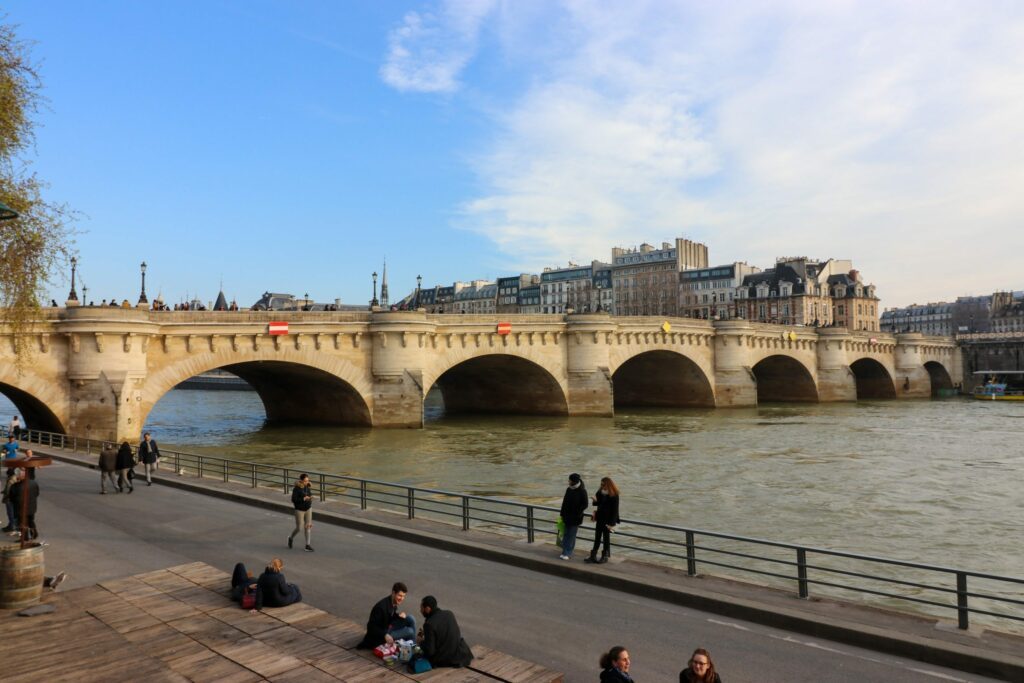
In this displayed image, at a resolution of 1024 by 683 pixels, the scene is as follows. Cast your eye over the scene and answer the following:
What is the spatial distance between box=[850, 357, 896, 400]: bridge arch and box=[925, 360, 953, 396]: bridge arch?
12.4m

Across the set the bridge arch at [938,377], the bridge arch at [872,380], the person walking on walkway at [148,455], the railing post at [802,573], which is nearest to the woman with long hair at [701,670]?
the railing post at [802,573]

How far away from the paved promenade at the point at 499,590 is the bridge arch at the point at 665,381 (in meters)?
44.7

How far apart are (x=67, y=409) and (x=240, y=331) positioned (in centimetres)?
786

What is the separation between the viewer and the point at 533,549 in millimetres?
12336

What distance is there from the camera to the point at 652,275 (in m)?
119

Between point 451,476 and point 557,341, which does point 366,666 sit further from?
point 557,341

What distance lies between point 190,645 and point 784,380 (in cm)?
7155

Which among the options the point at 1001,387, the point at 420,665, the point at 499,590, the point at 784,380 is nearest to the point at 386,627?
the point at 420,665

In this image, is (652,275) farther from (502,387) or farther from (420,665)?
(420,665)

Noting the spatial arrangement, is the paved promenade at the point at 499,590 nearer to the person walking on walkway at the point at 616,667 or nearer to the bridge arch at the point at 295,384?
the person walking on walkway at the point at 616,667

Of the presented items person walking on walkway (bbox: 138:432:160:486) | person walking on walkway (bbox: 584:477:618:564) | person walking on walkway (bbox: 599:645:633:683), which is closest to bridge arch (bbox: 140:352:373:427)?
person walking on walkway (bbox: 138:432:160:486)

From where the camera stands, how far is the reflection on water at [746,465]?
18578mm

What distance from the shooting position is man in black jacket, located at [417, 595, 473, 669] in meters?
7.39

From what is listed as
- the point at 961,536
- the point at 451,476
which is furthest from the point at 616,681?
the point at 451,476
